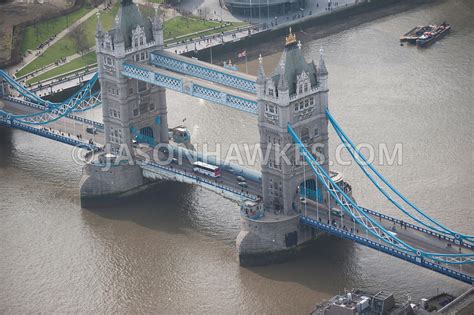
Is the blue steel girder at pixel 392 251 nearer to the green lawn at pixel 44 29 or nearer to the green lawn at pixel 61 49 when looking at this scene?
the green lawn at pixel 61 49

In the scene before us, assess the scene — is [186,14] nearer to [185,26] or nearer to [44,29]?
[185,26]

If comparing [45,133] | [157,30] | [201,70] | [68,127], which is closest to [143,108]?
[157,30]

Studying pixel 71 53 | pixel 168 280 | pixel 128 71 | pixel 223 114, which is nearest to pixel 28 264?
pixel 168 280

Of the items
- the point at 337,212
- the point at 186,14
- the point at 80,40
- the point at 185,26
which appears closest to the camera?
the point at 337,212

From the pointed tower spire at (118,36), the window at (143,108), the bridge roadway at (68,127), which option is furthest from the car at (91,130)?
the pointed tower spire at (118,36)

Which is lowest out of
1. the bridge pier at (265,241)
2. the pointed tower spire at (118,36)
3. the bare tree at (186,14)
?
the bridge pier at (265,241)
